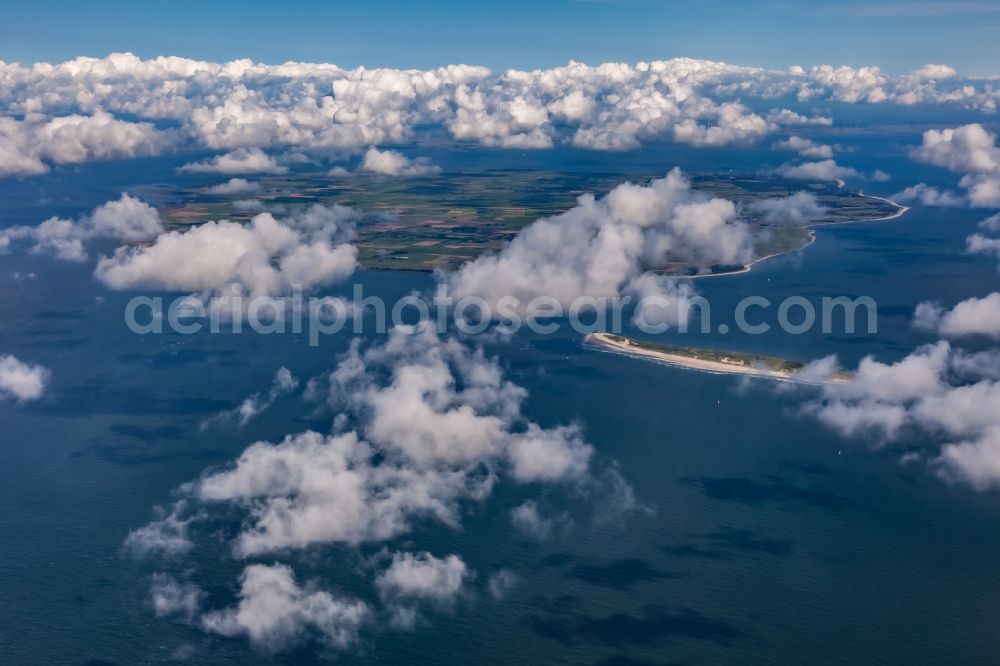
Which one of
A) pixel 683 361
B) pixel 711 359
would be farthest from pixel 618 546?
pixel 711 359

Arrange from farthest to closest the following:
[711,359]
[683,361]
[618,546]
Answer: [683,361], [711,359], [618,546]

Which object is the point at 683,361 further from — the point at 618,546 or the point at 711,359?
the point at 618,546

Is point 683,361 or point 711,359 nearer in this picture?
point 711,359

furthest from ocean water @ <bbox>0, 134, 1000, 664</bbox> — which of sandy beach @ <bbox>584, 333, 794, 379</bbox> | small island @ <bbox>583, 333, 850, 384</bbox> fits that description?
small island @ <bbox>583, 333, 850, 384</bbox>

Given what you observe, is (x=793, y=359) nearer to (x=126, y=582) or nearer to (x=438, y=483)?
(x=438, y=483)

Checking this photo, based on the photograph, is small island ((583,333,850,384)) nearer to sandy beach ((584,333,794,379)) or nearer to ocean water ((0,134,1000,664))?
sandy beach ((584,333,794,379))

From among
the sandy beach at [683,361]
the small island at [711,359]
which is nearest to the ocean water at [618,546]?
the sandy beach at [683,361]
